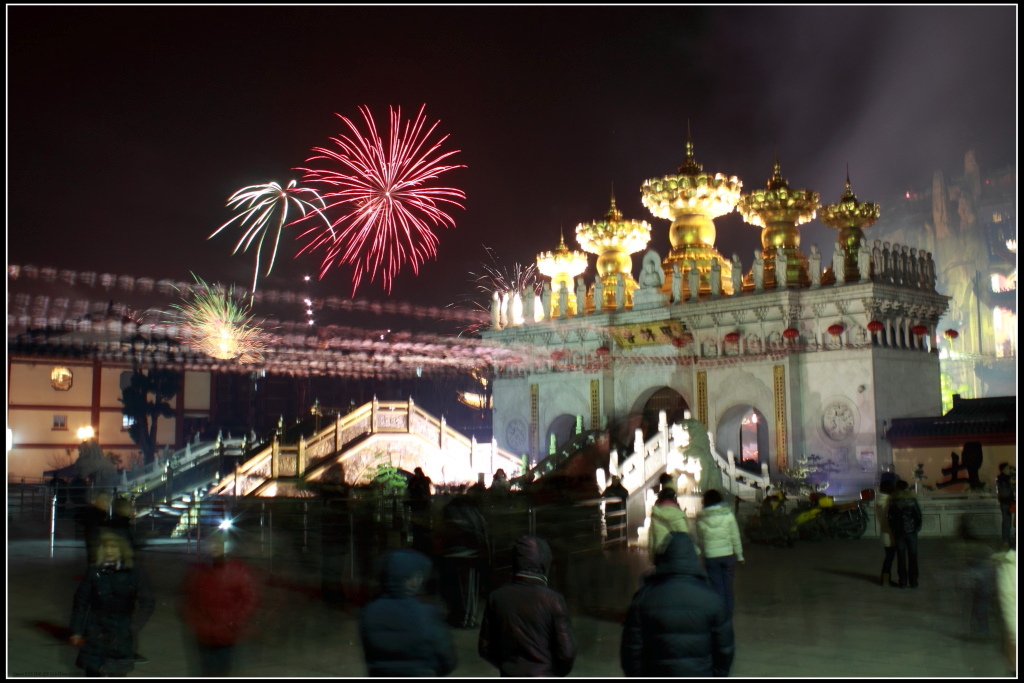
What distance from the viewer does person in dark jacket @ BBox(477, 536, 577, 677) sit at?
17.0 feet

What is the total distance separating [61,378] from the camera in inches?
1582

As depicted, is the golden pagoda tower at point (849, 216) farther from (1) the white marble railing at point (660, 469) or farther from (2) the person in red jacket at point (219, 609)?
(2) the person in red jacket at point (219, 609)

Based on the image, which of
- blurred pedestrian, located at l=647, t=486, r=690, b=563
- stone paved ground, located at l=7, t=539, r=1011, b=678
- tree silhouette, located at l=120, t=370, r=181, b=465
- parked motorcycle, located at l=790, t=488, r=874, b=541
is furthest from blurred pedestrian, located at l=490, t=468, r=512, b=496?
tree silhouette, located at l=120, t=370, r=181, b=465

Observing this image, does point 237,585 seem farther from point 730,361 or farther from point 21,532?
point 730,361

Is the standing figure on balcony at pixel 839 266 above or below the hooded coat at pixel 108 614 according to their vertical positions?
above

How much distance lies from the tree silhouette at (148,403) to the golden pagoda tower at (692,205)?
2310 centimetres

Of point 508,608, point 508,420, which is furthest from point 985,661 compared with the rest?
point 508,420

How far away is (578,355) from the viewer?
107 feet

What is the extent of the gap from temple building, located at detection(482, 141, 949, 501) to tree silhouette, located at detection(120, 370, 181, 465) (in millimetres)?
15774

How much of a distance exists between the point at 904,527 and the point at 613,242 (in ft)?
76.9

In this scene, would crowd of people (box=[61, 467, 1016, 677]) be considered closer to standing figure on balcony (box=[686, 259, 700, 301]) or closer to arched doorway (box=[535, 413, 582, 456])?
standing figure on balcony (box=[686, 259, 700, 301])

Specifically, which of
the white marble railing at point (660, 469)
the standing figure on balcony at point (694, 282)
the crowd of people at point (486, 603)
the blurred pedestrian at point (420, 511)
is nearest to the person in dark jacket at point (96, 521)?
the crowd of people at point (486, 603)

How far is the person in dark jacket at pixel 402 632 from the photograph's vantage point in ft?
16.4

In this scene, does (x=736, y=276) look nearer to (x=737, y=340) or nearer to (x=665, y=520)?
(x=737, y=340)
